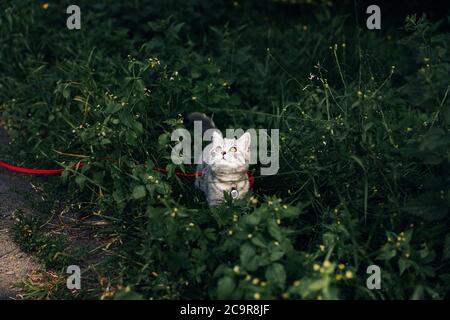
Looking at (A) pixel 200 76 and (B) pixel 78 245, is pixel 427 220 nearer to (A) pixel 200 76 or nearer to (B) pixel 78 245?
(B) pixel 78 245

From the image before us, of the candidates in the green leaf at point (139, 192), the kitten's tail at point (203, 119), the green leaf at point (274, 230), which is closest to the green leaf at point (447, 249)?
the green leaf at point (274, 230)

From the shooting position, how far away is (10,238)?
3.42 meters

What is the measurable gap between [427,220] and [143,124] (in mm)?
1732

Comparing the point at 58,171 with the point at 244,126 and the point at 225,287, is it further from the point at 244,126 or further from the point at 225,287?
the point at 225,287

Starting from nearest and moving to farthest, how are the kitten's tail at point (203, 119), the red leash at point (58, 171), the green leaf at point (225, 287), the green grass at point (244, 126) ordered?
the green leaf at point (225, 287), the green grass at point (244, 126), the red leash at point (58, 171), the kitten's tail at point (203, 119)

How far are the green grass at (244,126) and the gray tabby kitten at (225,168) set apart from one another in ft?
0.26

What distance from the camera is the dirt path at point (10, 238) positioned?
123 inches

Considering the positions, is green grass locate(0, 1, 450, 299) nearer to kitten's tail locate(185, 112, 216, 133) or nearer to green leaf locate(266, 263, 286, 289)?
green leaf locate(266, 263, 286, 289)

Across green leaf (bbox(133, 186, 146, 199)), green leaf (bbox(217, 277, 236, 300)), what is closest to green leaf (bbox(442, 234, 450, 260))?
green leaf (bbox(217, 277, 236, 300))

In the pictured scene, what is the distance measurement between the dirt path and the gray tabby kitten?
36.4 inches

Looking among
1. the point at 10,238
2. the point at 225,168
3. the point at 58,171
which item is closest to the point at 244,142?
the point at 225,168

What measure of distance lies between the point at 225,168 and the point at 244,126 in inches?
42.4

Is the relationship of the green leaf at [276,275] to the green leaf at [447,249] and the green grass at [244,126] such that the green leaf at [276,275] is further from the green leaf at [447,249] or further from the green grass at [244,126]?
the green leaf at [447,249]

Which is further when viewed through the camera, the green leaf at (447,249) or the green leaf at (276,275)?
the green leaf at (447,249)
